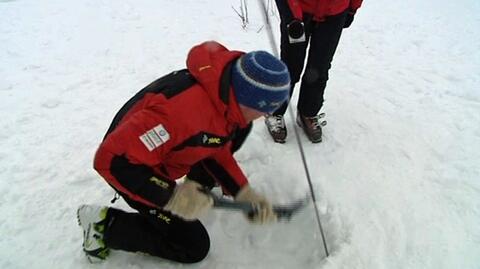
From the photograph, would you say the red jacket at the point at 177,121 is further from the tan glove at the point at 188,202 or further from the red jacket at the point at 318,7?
the red jacket at the point at 318,7

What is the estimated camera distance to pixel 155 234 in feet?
6.48

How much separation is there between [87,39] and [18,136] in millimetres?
2114

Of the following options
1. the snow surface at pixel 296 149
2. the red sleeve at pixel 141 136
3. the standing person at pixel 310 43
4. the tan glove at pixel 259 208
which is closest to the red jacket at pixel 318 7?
the standing person at pixel 310 43

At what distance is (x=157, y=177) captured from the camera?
5.24ft

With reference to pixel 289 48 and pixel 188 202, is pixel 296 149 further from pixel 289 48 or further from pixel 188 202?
pixel 188 202

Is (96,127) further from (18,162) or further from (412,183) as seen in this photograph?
(412,183)

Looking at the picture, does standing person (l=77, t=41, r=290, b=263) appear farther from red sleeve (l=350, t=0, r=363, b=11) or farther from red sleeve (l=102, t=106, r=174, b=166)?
red sleeve (l=350, t=0, r=363, b=11)

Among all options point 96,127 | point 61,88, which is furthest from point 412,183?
point 61,88

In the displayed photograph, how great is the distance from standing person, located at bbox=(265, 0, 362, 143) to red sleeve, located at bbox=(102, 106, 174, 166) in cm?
125

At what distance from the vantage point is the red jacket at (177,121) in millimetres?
1473

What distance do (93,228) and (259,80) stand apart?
121 cm

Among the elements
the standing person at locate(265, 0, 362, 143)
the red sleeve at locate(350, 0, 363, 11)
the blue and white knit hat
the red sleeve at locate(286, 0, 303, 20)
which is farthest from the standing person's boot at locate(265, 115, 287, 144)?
the blue and white knit hat

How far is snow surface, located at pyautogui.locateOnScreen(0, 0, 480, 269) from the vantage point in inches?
82.0

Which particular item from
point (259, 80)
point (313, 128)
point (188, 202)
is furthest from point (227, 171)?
point (313, 128)
